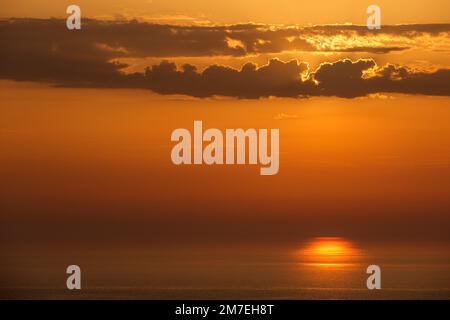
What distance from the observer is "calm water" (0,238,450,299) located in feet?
36.0

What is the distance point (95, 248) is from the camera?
10656mm

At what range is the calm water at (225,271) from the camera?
432 inches

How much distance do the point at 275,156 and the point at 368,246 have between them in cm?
218

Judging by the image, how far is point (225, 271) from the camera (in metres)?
32.7

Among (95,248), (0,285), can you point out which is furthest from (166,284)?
(0,285)
